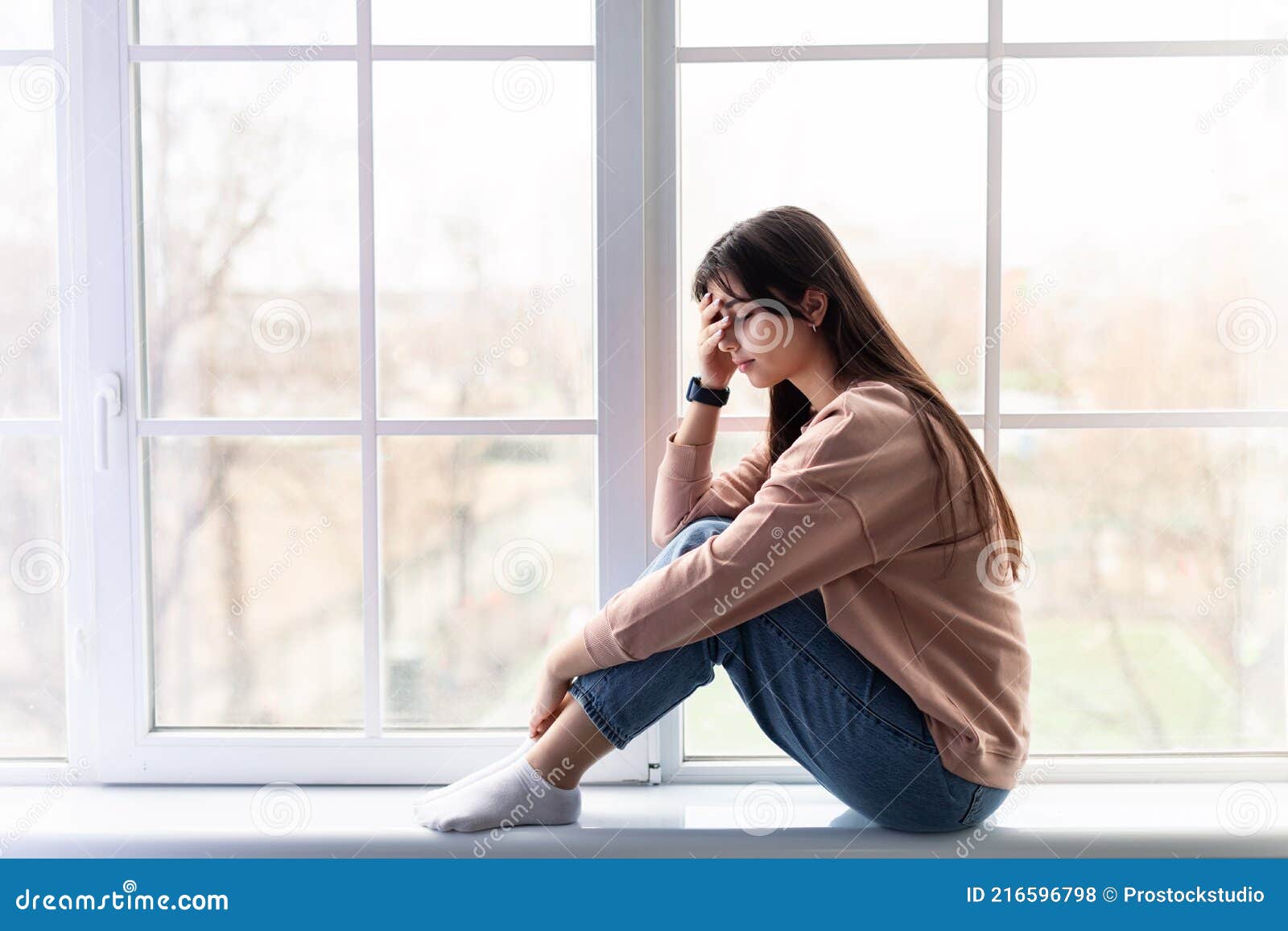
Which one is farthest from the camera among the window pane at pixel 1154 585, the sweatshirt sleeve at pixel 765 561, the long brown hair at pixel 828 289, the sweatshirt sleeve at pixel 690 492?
the window pane at pixel 1154 585

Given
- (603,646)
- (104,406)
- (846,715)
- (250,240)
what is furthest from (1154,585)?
(104,406)

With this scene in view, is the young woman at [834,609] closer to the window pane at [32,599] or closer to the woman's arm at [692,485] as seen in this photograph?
the woman's arm at [692,485]

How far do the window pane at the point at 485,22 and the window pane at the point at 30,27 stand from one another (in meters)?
0.47

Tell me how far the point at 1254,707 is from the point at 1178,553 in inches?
10.1

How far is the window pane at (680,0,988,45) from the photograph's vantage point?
4.68ft

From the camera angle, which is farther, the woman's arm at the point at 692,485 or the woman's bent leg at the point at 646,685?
the woman's arm at the point at 692,485

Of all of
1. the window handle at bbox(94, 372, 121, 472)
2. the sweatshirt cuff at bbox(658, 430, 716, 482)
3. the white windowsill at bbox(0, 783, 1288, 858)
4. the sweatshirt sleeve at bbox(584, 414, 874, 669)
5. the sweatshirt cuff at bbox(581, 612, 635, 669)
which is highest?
the window handle at bbox(94, 372, 121, 472)

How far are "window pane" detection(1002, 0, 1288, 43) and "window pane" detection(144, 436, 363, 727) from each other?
1.12 meters

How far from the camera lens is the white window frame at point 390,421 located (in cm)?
142

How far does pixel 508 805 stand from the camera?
126 cm

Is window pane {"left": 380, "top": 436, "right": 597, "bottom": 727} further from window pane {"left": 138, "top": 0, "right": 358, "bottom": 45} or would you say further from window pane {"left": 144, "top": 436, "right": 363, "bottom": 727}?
window pane {"left": 138, "top": 0, "right": 358, "bottom": 45}

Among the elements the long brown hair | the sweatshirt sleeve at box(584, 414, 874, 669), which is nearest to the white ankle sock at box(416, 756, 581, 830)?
the sweatshirt sleeve at box(584, 414, 874, 669)

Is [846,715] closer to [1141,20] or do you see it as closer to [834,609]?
[834,609]

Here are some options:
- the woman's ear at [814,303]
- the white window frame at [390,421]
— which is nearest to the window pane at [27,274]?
the white window frame at [390,421]
